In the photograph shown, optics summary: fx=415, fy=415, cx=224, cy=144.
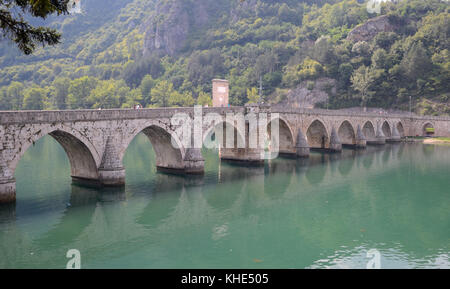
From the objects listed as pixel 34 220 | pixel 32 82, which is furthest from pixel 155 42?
pixel 34 220

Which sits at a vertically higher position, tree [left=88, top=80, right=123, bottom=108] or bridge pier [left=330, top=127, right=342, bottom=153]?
tree [left=88, top=80, right=123, bottom=108]

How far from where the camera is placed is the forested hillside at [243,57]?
89.1 meters

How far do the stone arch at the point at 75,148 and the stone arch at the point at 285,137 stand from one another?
20911 millimetres

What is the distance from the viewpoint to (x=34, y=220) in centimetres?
2003

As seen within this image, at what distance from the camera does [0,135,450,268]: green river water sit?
15.7m

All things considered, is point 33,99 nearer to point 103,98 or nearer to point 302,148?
point 103,98

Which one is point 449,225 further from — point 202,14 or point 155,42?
point 202,14

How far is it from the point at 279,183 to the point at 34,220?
1739cm

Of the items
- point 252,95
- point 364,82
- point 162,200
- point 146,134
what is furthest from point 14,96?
point 162,200

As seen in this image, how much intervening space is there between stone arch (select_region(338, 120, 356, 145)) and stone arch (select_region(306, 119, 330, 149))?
6.44 meters

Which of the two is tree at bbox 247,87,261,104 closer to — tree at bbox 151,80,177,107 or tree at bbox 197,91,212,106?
tree at bbox 197,91,212,106

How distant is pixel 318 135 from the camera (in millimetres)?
50656

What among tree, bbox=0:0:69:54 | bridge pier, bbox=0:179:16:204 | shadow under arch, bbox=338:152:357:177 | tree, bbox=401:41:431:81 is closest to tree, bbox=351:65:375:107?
tree, bbox=401:41:431:81

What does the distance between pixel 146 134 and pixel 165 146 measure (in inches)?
74.1
